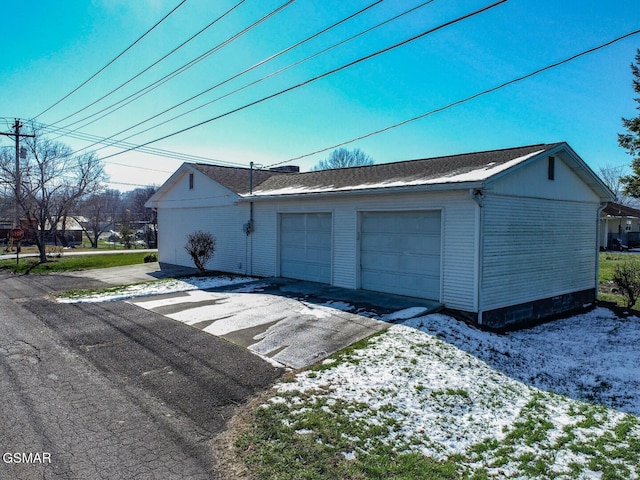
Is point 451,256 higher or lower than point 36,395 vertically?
higher

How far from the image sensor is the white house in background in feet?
27.8

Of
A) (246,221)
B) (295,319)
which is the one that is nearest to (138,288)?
(246,221)

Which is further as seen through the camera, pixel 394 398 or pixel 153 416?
pixel 394 398

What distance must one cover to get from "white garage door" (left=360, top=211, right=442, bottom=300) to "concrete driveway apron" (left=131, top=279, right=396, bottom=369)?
4.51 ft

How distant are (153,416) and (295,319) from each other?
3.83 metres

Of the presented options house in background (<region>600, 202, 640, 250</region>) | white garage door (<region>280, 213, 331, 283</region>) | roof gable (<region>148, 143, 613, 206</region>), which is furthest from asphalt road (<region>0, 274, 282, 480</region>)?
house in background (<region>600, 202, 640, 250</region>)

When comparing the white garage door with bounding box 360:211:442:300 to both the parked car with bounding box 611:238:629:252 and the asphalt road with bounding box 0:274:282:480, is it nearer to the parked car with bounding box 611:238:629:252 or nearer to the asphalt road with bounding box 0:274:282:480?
the asphalt road with bounding box 0:274:282:480

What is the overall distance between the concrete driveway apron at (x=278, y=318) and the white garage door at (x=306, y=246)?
0.95 meters

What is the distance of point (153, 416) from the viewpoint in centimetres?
419

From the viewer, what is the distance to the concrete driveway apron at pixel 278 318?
6293mm

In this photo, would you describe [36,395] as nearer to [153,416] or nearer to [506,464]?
[153,416]

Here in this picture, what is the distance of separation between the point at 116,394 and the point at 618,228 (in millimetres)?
43618

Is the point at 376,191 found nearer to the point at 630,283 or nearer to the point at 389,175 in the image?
the point at 389,175

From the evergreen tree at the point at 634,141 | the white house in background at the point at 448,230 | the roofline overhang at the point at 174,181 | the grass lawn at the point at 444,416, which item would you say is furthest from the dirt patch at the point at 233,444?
the evergreen tree at the point at 634,141
